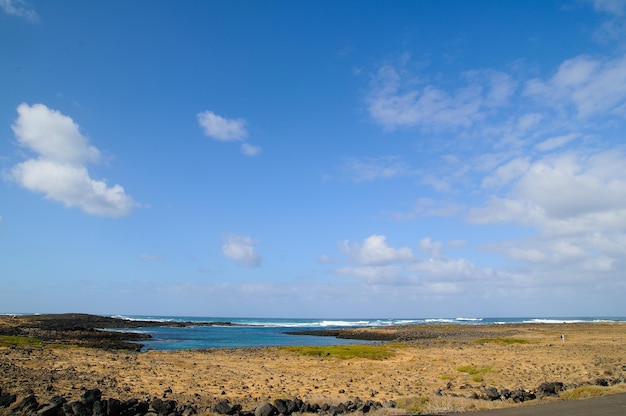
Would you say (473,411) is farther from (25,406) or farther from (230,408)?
(25,406)

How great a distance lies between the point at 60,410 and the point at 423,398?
14.7 m

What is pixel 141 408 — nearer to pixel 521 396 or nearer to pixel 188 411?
pixel 188 411

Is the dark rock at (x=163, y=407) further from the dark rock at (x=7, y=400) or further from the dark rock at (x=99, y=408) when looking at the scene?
the dark rock at (x=7, y=400)

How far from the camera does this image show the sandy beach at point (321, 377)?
64.4 feet

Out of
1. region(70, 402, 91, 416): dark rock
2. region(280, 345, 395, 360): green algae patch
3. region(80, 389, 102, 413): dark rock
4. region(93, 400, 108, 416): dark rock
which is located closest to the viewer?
region(70, 402, 91, 416): dark rock

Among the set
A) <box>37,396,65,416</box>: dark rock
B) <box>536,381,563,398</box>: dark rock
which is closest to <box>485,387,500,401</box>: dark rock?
<box>536,381,563,398</box>: dark rock

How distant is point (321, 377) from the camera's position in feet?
88.6

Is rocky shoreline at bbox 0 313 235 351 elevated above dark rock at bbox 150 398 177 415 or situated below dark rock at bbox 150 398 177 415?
below

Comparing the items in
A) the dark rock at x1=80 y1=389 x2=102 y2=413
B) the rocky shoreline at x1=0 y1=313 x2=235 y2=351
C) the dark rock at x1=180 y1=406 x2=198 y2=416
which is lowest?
the rocky shoreline at x1=0 y1=313 x2=235 y2=351

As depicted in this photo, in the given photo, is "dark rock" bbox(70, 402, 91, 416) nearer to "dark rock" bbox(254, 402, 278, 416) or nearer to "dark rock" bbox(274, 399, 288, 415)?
"dark rock" bbox(254, 402, 278, 416)

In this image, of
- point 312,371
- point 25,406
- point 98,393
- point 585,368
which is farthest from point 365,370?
point 25,406

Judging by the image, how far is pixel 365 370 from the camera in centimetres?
3003

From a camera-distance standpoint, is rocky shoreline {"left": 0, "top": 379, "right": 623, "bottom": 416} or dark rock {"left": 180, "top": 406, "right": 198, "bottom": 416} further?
dark rock {"left": 180, "top": 406, "right": 198, "bottom": 416}

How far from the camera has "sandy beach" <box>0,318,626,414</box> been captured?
773 inches
